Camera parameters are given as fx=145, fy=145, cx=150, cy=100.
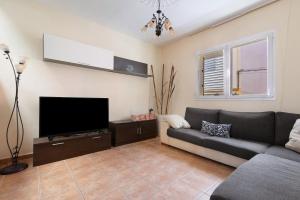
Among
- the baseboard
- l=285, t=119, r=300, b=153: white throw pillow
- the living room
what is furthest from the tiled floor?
l=285, t=119, r=300, b=153: white throw pillow

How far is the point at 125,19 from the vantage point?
10.0 ft

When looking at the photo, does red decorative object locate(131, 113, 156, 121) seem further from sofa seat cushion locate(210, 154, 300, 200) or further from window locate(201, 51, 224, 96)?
sofa seat cushion locate(210, 154, 300, 200)

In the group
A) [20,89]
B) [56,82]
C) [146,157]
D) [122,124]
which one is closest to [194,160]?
[146,157]

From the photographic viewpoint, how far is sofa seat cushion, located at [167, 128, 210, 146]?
8.45 feet

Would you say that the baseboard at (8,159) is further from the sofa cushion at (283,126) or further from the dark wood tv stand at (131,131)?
the sofa cushion at (283,126)

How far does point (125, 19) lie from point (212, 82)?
2.42m

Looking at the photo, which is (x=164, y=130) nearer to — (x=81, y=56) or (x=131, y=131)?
(x=131, y=131)

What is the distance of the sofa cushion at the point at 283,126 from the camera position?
2086 mm

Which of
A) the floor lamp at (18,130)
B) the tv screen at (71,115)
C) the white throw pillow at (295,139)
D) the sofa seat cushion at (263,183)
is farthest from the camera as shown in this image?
the tv screen at (71,115)

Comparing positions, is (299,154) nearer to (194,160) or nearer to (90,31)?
(194,160)

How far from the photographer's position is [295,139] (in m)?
1.87

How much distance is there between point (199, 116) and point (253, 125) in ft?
3.33

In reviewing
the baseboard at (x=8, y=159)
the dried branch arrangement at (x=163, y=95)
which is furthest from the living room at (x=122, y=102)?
the dried branch arrangement at (x=163, y=95)

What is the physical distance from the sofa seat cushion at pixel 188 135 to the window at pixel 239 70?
42.6 inches
